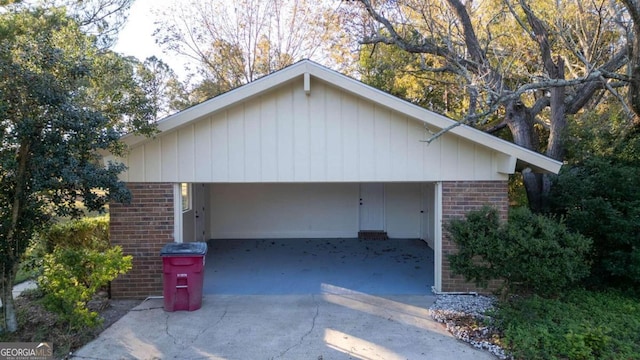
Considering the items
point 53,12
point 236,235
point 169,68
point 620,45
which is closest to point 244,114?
point 236,235

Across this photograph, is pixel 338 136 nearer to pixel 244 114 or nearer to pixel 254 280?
pixel 244 114

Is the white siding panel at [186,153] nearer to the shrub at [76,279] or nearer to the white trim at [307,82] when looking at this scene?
the shrub at [76,279]

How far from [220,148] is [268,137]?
2.79 ft

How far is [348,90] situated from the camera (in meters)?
6.39

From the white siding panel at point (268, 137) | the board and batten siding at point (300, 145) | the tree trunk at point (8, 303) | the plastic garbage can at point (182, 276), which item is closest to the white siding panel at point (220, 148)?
the board and batten siding at point (300, 145)

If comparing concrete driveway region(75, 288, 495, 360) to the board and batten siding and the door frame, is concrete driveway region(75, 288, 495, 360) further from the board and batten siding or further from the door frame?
the door frame

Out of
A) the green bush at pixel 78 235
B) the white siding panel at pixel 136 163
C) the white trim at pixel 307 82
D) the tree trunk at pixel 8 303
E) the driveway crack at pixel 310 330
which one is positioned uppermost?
the white trim at pixel 307 82

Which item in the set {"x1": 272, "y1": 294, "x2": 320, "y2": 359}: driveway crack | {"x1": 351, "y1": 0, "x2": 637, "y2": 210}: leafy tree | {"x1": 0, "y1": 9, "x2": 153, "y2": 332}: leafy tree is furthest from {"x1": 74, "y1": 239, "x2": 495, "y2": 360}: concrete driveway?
{"x1": 351, "y1": 0, "x2": 637, "y2": 210}: leafy tree

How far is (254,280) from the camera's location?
7863 mm

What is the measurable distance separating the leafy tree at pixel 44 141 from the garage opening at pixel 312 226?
3752 mm

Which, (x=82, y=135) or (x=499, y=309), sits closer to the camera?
(x=82, y=135)

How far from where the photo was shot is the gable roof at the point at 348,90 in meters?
6.30

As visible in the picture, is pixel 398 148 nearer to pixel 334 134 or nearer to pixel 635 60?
pixel 334 134

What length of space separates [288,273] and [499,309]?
4.26 meters
